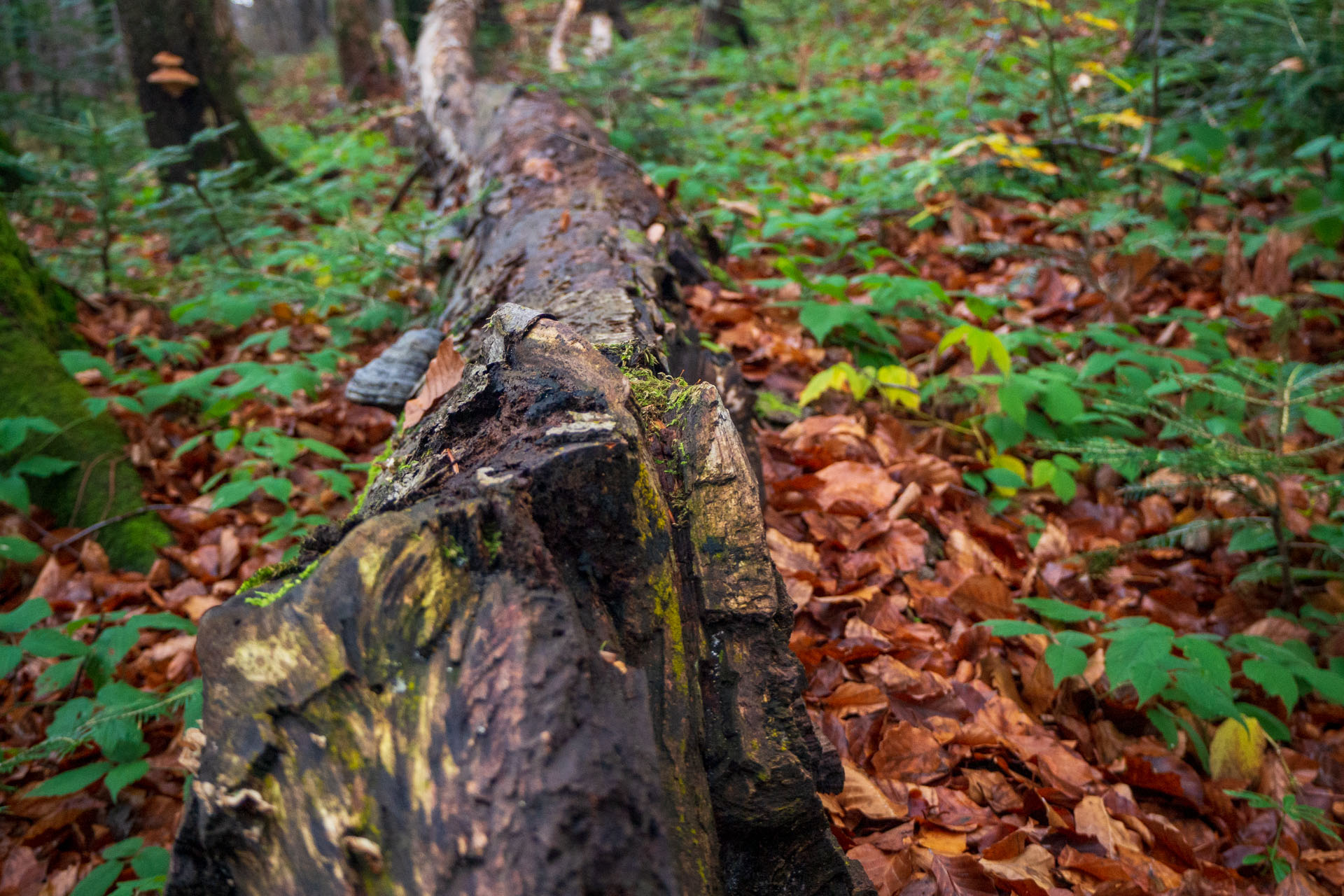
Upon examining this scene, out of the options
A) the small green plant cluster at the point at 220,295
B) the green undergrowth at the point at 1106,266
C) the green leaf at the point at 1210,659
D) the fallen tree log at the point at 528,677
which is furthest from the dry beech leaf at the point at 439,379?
the green leaf at the point at 1210,659

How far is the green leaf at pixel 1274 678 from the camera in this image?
179 centimetres

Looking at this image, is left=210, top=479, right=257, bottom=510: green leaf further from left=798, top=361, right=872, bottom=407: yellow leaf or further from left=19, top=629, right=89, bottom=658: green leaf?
left=798, top=361, right=872, bottom=407: yellow leaf

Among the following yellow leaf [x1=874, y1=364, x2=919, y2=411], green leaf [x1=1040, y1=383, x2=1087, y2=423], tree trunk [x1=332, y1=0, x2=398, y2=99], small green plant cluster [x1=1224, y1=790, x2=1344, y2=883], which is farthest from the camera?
tree trunk [x1=332, y1=0, x2=398, y2=99]

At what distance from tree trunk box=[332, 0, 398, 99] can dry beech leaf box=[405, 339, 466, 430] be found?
1102cm

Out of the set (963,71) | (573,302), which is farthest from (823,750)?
(963,71)

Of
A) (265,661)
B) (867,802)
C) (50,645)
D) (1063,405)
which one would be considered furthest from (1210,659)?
(50,645)

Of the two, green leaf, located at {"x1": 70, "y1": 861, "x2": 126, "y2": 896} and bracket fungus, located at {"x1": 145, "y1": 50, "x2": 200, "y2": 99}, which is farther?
bracket fungus, located at {"x1": 145, "y1": 50, "x2": 200, "y2": 99}

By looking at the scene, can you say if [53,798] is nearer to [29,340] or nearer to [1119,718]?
[29,340]

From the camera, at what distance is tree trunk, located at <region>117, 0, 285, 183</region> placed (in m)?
5.73

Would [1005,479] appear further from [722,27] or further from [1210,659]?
[722,27]

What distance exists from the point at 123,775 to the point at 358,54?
→ 38.7 ft

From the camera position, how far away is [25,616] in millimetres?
1869

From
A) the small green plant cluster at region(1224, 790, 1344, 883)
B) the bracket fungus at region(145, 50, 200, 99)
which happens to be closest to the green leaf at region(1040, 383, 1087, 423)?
the small green plant cluster at region(1224, 790, 1344, 883)

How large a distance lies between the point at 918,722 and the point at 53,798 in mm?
2412
